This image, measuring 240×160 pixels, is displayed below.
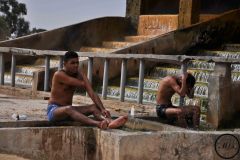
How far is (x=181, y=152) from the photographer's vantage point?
7629mm

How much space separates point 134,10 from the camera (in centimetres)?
2023

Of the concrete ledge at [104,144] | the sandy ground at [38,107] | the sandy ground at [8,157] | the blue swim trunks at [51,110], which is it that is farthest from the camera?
the sandy ground at [38,107]

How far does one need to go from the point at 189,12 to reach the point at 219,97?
7819 millimetres

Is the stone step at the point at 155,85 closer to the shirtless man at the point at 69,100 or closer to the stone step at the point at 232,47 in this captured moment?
the stone step at the point at 232,47

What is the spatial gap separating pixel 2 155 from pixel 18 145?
1.00 ft

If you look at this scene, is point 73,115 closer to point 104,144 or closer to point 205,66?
point 104,144

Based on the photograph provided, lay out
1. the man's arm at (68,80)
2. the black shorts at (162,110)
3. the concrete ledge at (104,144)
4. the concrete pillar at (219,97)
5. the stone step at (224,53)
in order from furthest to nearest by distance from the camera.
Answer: the stone step at (224,53), the concrete pillar at (219,97), the black shorts at (162,110), the man's arm at (68,80), the concrete ledge at (104,144)

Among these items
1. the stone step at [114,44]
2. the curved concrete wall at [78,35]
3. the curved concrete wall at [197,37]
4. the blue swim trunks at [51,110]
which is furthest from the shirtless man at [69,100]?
the curved concrete wall at [78,35]

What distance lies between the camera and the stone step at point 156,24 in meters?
18.4

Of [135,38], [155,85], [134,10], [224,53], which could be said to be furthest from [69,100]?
[134,10]

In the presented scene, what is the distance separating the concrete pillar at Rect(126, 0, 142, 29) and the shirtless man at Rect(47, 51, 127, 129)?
1175 cm

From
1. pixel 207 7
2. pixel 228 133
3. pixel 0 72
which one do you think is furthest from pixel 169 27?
pixel 228 133

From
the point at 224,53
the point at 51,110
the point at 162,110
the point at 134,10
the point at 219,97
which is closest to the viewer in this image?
the point at 51,110

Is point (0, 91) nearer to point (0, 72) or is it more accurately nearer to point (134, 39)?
point (0, 72)
